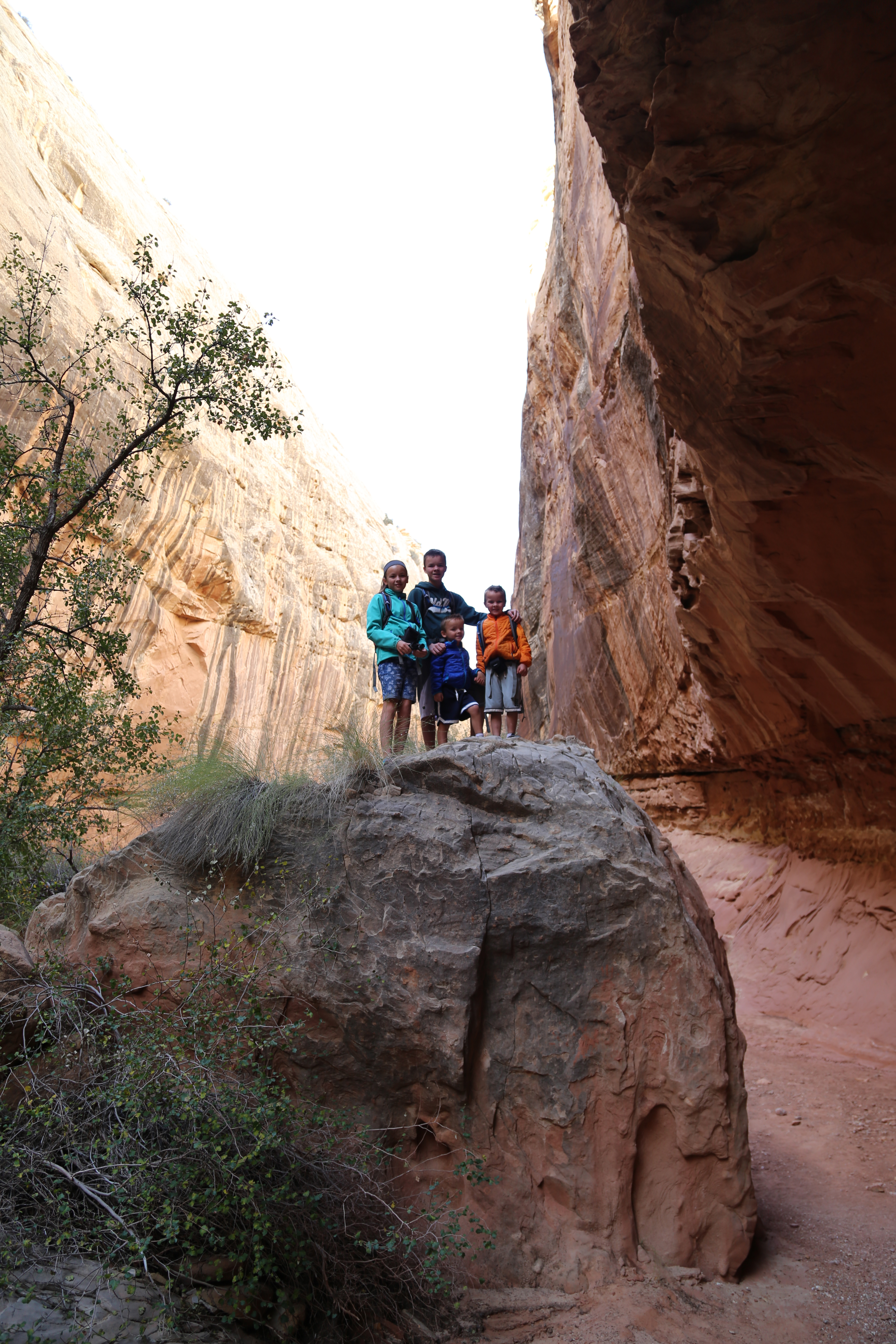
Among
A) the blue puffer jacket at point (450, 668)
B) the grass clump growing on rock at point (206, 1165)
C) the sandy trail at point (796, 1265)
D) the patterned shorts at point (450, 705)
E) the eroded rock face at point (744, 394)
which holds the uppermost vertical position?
the eroded rock face at point (744, 394)

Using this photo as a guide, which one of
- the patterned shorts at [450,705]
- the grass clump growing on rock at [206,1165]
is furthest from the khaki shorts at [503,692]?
the grass clump growing on rock at [206,1165]

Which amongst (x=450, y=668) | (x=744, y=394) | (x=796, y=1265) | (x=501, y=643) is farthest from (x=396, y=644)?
(x=796, y=1265)

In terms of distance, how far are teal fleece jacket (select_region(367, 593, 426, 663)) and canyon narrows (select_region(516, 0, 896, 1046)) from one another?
7.52ft

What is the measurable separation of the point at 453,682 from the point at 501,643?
0.63m

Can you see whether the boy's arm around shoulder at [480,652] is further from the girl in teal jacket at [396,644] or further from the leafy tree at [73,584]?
the leafy tree at [73,584]

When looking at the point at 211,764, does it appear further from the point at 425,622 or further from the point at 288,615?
the point at 288,615

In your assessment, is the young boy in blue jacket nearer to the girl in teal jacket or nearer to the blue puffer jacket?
the blue puffer jacket

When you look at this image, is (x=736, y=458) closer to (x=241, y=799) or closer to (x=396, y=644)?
(x=396, y=644)

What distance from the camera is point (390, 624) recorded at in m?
6.67

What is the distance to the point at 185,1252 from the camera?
10.1 ft

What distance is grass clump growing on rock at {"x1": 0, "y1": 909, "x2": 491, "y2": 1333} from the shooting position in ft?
9.84

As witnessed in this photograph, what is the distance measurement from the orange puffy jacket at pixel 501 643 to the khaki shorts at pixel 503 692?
0.30 feet

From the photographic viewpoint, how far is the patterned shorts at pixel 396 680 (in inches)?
255

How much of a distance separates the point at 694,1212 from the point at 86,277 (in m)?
21.1
